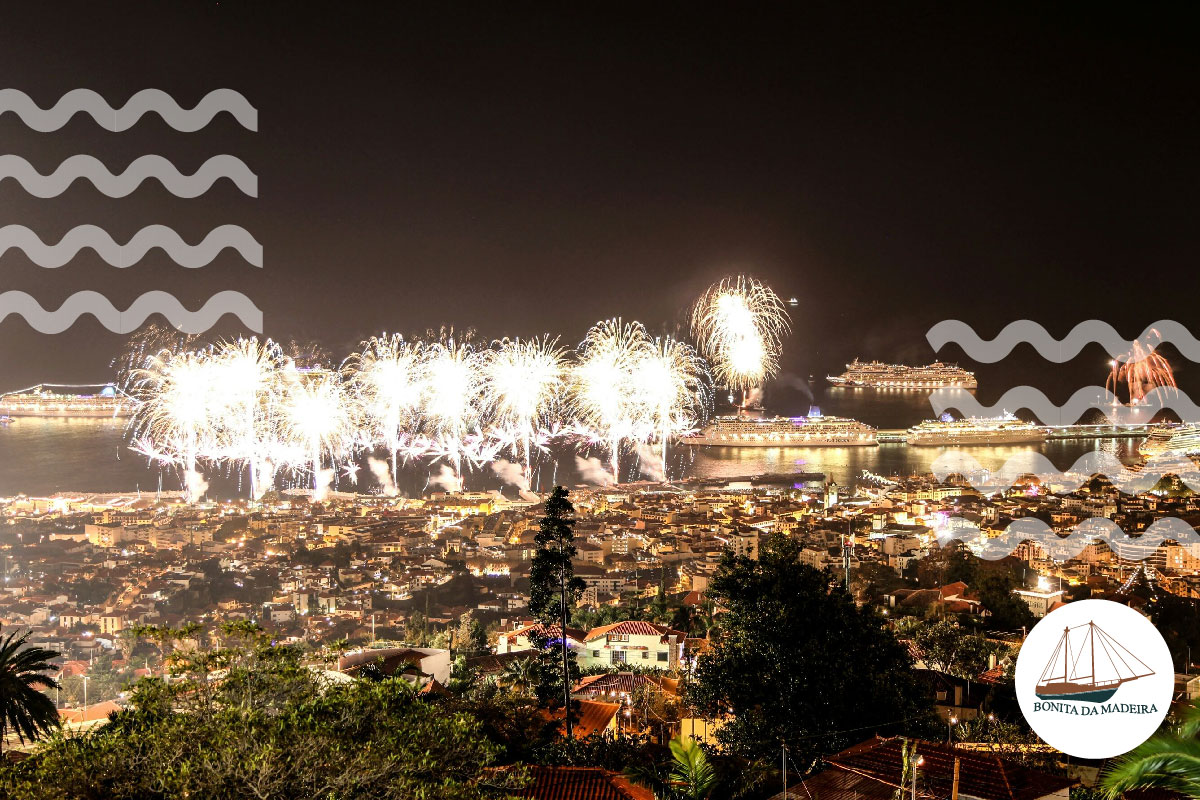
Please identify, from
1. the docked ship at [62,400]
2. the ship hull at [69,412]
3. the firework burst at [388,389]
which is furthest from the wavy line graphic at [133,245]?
the ship hull at [69,412]

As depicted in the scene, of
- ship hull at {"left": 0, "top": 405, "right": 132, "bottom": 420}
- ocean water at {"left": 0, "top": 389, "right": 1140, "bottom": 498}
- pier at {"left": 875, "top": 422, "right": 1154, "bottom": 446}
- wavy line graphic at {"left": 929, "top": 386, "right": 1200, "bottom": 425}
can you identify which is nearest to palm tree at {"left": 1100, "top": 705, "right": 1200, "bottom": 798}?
ocean water at {"left": 0, "top": 389, "right": 1140, "bottom": 498}

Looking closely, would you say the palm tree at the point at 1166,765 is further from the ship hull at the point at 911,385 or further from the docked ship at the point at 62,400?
the ship hull at the point at 911,385

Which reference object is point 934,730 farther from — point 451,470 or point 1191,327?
point 1191,327

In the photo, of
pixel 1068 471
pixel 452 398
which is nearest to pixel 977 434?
pixel 1068 471

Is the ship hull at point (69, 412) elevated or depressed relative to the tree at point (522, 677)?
elevated

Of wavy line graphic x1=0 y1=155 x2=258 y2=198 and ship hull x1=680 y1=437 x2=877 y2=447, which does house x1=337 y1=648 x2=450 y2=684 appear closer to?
wavy line graphic x1=0 y1=155 x2=258 y2=198

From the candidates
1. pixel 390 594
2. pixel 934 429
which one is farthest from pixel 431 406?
pixel 934 429

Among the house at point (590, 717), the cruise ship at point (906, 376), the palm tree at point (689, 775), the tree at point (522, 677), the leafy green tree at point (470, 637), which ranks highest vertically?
the cruise ship at point (906, 376)

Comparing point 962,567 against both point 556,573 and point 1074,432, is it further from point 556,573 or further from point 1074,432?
point 1074,432
